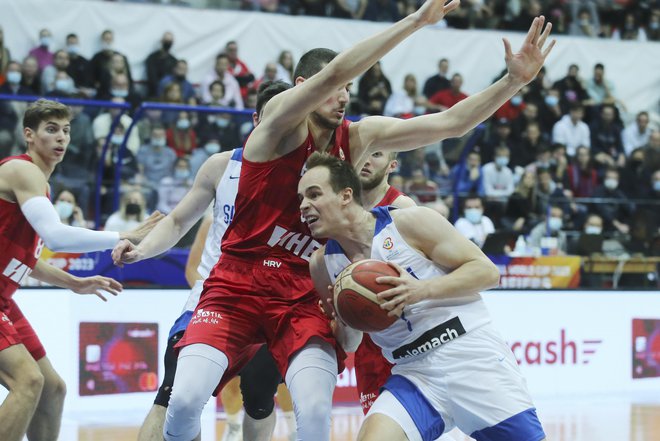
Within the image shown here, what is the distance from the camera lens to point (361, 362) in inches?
215

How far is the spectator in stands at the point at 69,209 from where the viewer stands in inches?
413

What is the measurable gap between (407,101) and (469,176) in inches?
123

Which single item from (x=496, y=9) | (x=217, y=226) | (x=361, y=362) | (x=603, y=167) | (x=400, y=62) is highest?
(x=496, y=9)

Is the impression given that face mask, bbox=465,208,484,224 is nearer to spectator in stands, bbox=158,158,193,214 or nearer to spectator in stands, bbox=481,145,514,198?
spectator in stands, bbox=481,145,514,198

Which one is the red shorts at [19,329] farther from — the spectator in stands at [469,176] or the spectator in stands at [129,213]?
the spectator in stands at [469,176]

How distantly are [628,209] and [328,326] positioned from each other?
36.7ft

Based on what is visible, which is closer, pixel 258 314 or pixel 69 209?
pixel 258 314

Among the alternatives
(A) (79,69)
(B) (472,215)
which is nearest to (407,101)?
(B) (472,215)

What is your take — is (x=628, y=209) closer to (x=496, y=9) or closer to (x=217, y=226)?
(x=496, y=9)

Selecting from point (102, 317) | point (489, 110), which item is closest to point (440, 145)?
point (102, 317)

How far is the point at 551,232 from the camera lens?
13.7 meters

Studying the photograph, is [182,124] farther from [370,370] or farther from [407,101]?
[370,370]

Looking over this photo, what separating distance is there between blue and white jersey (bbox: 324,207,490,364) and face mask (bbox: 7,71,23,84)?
9.44 metres

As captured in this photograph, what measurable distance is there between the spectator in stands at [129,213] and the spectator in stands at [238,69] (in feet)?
13.7
